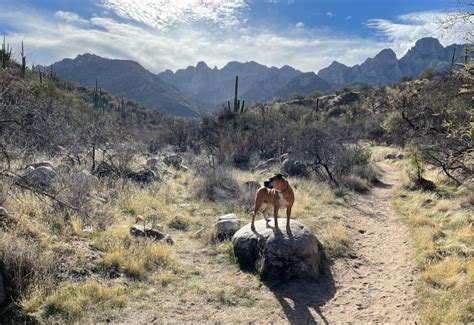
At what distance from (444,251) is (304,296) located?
9.80 ft

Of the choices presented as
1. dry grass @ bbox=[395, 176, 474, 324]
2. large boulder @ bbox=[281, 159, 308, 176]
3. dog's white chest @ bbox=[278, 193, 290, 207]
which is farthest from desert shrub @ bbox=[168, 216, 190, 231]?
large boulder @ bbox=[281, 159, 308, 176]

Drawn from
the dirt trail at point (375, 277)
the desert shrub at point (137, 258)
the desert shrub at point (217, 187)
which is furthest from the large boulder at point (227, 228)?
the desert shrub at point (217, 187)

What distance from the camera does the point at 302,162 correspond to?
15984 millimetres

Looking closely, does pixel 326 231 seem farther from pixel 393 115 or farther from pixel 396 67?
pixel 396 67

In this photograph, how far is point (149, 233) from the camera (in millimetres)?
7738

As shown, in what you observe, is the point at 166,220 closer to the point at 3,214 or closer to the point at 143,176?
the point at 3,214

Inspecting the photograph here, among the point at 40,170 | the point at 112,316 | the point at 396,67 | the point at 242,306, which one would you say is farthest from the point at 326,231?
the point at 396,67

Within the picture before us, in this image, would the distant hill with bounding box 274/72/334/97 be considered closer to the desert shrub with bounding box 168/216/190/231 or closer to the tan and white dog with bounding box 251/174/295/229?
the desert shrub with bounding box 168/216/190/231

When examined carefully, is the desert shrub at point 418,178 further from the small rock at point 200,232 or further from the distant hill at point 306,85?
the distant hill at point 306,85

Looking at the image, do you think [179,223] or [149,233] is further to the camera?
[179,223]

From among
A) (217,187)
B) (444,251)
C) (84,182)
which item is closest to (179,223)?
Result: (84,182)

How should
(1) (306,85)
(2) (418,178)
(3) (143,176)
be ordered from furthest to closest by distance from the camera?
1. (1) (306,85)
2. (3) (143,176)
3. (2) (418,178)

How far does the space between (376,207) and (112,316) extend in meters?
8.66

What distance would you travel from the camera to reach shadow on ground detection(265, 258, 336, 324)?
5344mm
